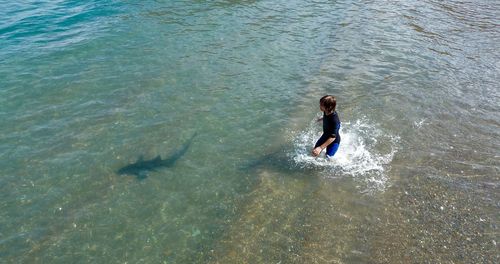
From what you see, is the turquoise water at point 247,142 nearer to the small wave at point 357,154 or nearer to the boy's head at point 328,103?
the small wave at point 357,154

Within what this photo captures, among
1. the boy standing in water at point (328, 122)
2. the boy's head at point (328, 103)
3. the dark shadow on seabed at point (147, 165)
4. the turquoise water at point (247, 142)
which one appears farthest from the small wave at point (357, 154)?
the dark shadow on seabed at point (147, 165)

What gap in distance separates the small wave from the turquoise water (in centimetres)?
6

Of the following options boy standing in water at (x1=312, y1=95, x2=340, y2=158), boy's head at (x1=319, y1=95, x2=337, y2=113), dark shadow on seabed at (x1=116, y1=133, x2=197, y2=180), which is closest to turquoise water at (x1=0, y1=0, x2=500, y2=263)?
dark shadow on seabed at (x1=116, y1=133, x2=197, y2=180)

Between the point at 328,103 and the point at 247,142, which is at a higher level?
the point at 328,103

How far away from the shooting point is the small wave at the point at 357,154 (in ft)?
37.3

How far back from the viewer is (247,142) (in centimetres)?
1299

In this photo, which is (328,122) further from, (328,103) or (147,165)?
(147,165)

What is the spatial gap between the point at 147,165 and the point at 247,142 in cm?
346

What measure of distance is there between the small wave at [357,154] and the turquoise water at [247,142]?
0.06 meters

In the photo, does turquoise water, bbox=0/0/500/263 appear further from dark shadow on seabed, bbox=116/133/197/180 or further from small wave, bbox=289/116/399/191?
dark shadow on seabed, bbox=116/133/197/180

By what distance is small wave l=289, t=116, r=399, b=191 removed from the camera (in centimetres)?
1136

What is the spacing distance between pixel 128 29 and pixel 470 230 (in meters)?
20.2

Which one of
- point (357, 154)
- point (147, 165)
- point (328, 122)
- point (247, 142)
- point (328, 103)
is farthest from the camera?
point (247, 142)

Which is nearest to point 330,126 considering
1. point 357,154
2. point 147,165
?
point 357,154
